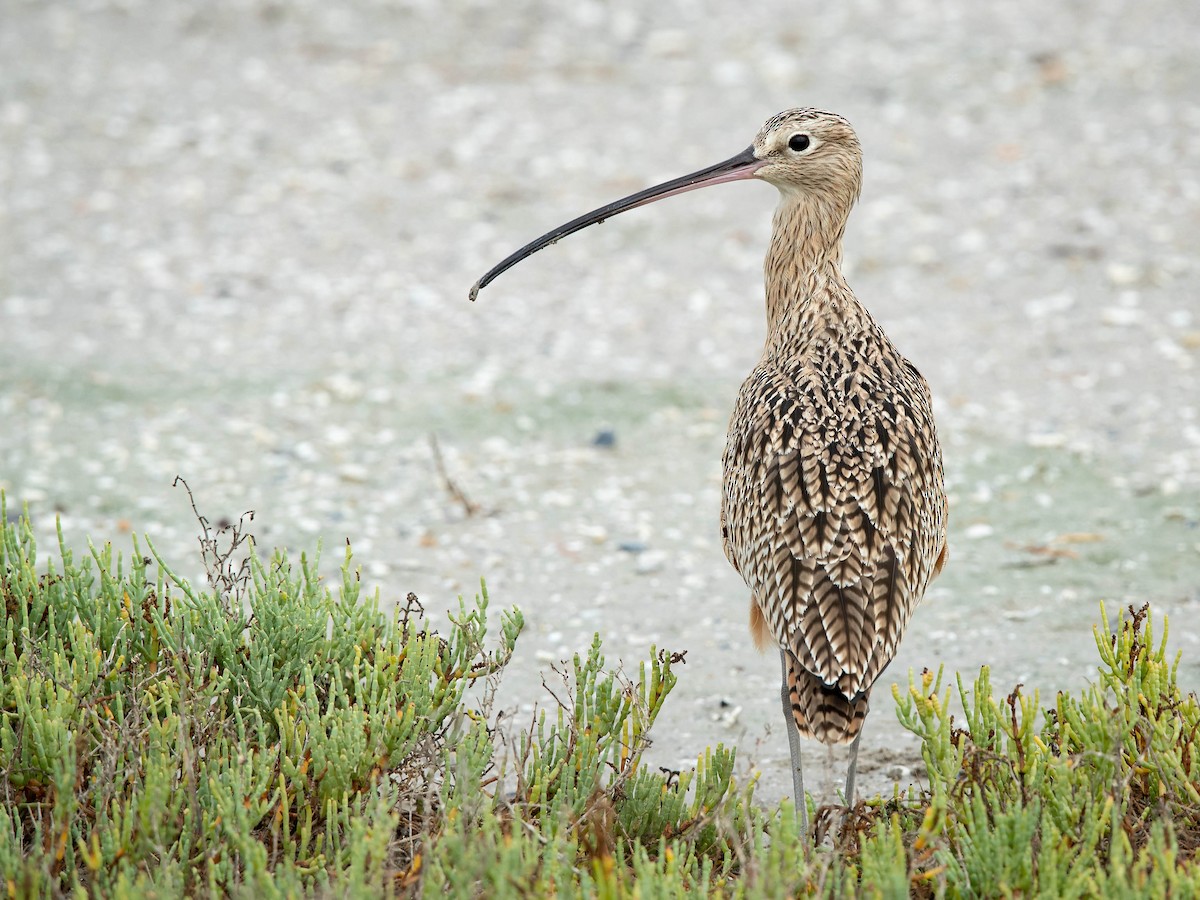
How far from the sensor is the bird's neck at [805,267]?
5465 mm

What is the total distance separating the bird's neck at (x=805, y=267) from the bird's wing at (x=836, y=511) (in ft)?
1.25

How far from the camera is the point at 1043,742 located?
4.68 m

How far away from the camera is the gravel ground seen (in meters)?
6.90

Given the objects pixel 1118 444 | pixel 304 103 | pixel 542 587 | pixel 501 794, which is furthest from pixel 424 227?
pixel 501 794

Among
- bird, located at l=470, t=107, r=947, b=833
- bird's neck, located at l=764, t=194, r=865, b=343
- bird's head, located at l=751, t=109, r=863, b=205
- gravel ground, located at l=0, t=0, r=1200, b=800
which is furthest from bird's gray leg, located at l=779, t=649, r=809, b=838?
bird's head, located at l=751, t=109, r=863, b=205

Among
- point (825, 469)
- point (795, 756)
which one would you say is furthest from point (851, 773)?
point (825, 469)

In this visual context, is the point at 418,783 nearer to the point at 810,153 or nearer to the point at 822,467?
the point at 822,467

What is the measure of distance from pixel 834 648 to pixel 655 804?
70cm

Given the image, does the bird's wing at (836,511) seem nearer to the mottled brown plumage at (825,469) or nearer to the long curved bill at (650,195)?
the mottled brown plumage at (825,469)

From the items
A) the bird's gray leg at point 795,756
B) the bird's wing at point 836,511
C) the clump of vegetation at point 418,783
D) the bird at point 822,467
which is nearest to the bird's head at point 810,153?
the bird at point 822,467

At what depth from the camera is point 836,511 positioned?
463cm

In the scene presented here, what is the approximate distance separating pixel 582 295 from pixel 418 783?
5489 mm

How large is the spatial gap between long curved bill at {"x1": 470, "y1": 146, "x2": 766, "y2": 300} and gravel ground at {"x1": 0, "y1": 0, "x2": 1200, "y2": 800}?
5.69ft

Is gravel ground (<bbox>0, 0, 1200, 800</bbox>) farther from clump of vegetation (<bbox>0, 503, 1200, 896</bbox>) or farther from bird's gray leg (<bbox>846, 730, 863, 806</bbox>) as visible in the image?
clump of vegetation (<bbox>0, 503, 1200, 896</bbox>)
